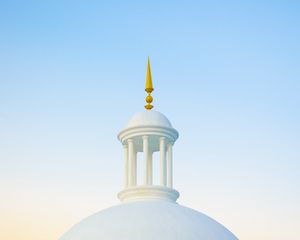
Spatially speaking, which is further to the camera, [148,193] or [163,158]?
[163,158]

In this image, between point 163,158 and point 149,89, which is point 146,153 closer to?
point 163,158

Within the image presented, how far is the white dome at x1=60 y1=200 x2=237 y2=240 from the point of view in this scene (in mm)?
22844

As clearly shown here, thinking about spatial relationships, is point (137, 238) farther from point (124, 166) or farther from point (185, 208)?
point (124, 166)

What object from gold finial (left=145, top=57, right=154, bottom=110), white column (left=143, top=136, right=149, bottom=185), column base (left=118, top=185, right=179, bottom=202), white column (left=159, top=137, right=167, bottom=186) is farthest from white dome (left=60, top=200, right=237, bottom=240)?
gold finial (left=145, top=57, right=154, bottom=110)

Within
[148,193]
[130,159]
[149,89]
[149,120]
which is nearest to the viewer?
[148,193]

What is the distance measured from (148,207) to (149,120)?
5600 millimetres

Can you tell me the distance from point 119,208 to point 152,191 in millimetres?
2764

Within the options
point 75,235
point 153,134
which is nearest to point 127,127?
point 153,134

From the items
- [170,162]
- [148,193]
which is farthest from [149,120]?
[148,193]

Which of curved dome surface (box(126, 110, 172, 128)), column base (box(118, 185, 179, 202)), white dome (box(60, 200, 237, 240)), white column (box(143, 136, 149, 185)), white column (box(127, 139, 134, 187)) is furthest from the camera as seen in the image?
white column (box(127, 139, 134, 187))

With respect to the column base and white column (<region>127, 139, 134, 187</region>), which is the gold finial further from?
the column base

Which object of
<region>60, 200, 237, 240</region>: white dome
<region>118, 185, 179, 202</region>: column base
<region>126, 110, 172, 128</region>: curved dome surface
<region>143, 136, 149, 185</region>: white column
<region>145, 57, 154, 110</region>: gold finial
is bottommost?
<region>60, 200, 237, 240</region>: white dome

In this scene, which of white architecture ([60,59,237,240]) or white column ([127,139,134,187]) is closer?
white architecture ([60,59,237,240])

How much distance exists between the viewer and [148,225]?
23.2 metres
